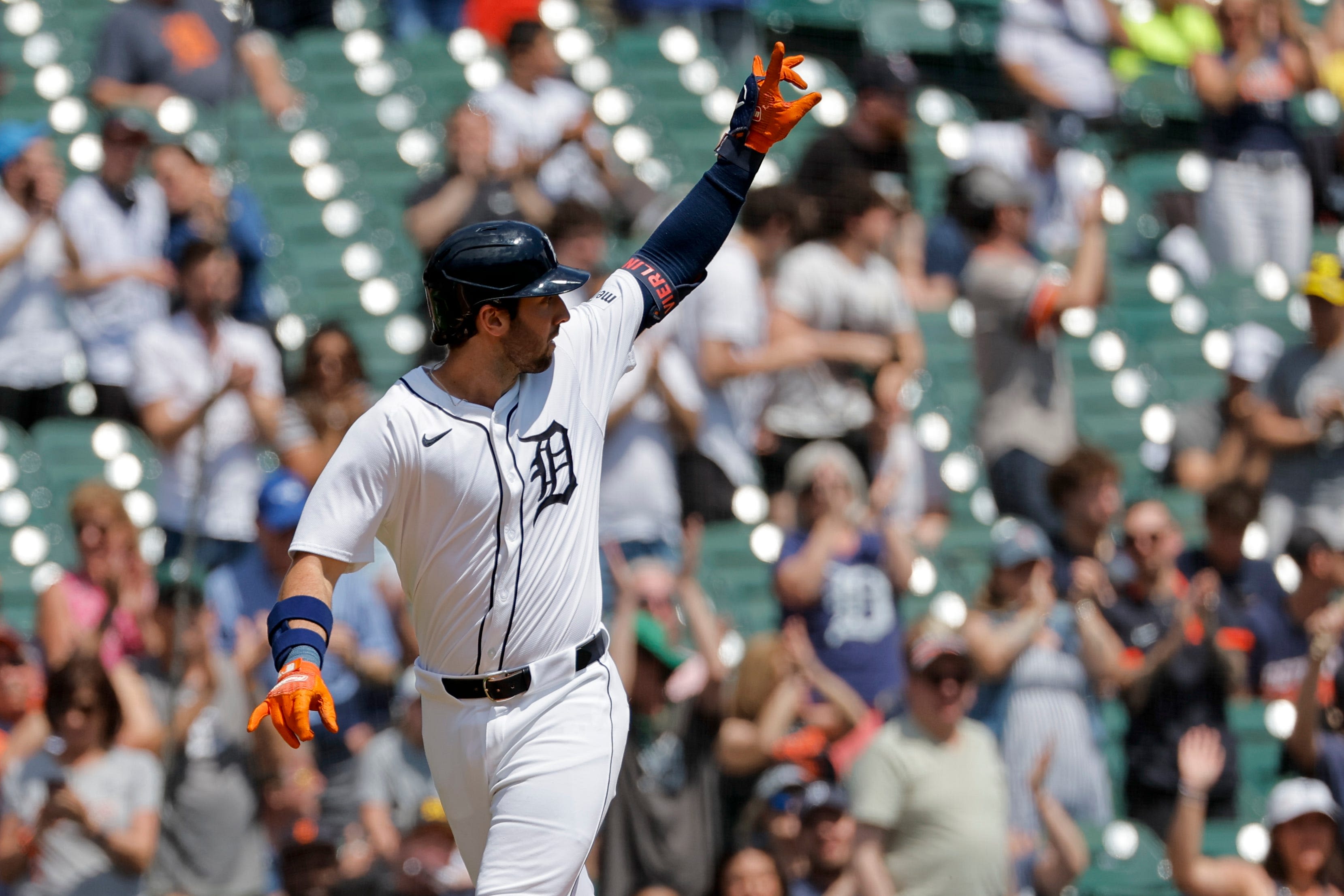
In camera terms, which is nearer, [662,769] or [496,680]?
[496,680]

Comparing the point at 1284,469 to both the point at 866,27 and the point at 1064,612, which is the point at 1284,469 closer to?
the point at 1064,612

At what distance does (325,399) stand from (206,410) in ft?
1.60

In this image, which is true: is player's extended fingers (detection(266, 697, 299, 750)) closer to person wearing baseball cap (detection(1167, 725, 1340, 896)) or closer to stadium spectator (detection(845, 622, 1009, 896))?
stadium spectator (detection(845, 622, 1009, 896))

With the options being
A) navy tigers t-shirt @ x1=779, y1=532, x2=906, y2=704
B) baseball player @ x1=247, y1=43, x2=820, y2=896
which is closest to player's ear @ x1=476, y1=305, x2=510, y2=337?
baseball player @ x1=247, y1=43, x2=820, y2=896

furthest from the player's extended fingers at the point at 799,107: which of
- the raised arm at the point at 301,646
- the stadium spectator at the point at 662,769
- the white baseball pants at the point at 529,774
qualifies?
the stadium spectator at the point at 662,769

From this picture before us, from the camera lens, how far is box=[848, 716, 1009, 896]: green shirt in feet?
16.2

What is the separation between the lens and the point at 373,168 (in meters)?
7.16

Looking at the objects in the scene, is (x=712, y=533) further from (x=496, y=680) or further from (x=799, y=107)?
(x=496, y=680)

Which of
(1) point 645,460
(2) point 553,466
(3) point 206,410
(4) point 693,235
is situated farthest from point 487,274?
(3) point 206,410

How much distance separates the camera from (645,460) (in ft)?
18.6

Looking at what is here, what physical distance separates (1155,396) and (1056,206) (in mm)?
942

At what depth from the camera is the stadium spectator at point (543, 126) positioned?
6.48 m

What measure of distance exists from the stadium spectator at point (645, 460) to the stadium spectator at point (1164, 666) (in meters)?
1.57

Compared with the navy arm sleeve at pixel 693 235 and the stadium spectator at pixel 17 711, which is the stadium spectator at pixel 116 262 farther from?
the navy arm sleeve at pixel 693 235
